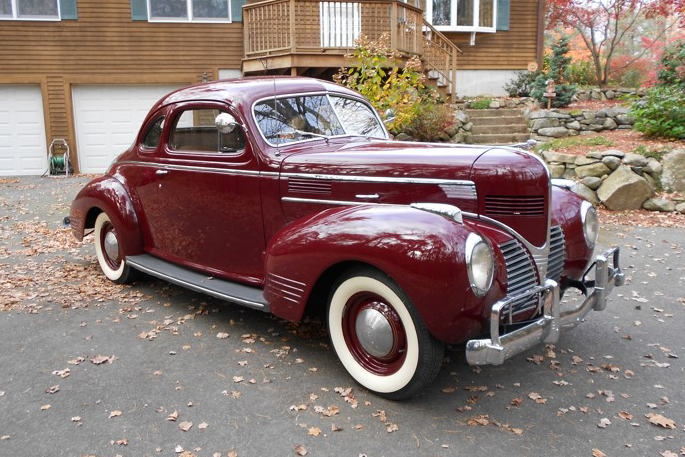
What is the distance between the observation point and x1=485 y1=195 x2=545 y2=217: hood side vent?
3.50m

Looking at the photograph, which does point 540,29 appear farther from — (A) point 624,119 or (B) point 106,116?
(B) point 106,116

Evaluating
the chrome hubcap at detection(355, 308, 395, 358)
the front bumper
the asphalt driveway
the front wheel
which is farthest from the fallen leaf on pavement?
the chrome hubcap at detection(355, 308, 395, 358)

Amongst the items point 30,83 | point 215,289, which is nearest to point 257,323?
point 215,289

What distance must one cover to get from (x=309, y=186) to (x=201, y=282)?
1310 millimetres

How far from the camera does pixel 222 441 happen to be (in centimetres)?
312

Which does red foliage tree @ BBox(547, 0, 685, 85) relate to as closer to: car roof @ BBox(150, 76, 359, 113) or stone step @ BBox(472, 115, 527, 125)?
stone step @ BBox(472, 115, 527, 125)

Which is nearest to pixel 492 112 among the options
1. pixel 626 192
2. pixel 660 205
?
pixel 626 192

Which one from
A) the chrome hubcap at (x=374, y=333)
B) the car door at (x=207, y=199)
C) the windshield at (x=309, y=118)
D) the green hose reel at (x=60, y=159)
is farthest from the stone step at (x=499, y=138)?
the green hose reel at (x=60, y=159)

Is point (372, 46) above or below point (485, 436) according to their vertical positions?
above

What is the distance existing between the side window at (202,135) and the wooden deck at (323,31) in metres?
Answer: 8.71

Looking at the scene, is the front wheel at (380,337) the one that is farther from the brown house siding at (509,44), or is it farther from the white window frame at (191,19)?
the brown house siding at (509,44)

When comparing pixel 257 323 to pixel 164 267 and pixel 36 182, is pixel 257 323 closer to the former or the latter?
pixel 164 267

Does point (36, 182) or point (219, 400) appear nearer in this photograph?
point (219, 400)

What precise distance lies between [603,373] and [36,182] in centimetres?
1352
